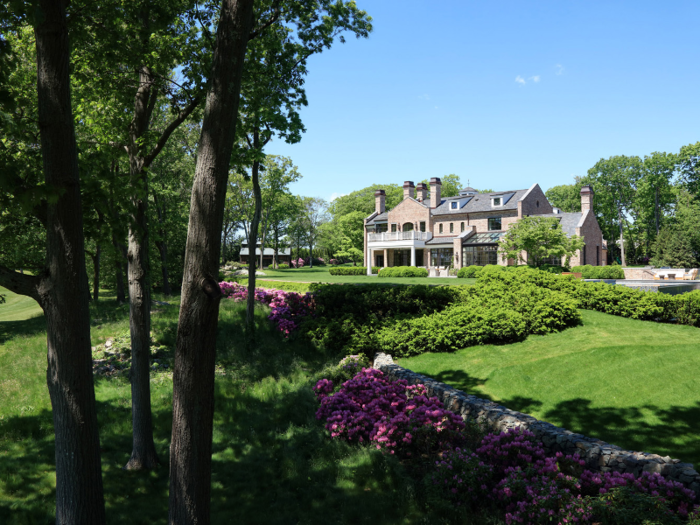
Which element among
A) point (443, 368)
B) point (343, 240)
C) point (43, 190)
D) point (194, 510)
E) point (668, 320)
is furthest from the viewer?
point (343, 240)

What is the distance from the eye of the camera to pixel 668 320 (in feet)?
40.4

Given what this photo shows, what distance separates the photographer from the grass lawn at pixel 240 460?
5172 mm

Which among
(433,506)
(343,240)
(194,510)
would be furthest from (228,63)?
(343,240)

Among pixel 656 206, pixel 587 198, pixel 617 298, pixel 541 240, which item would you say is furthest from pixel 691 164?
pixel 617 298

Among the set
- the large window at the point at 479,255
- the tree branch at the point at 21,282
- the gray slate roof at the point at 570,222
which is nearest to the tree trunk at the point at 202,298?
the tree branch at the point at 21,282

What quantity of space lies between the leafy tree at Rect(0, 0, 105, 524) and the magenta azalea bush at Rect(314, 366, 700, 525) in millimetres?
3854

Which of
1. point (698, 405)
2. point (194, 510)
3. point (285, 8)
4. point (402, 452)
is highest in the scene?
point (285, 8)

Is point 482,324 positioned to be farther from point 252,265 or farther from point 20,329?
point 20,329

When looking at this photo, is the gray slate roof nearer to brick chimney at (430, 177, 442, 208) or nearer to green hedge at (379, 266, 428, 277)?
brick chimney at (430, 177, 442, 208)

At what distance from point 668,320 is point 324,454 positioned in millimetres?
11410

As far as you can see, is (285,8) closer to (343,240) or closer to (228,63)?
(228,63)

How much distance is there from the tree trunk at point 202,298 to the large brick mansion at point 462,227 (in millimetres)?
38744

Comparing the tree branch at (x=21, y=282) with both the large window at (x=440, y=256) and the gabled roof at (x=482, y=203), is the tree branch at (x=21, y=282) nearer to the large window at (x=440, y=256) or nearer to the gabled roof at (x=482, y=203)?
the large window at (x=440, y=256)

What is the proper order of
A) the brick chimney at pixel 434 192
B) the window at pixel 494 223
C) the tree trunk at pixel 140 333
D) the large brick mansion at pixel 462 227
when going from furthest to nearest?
the brick chimney at pixel 434 192, the window at pixel 494 223, the large brick mansion at pixel 462 227, the tree trunk at pixel 140 333
